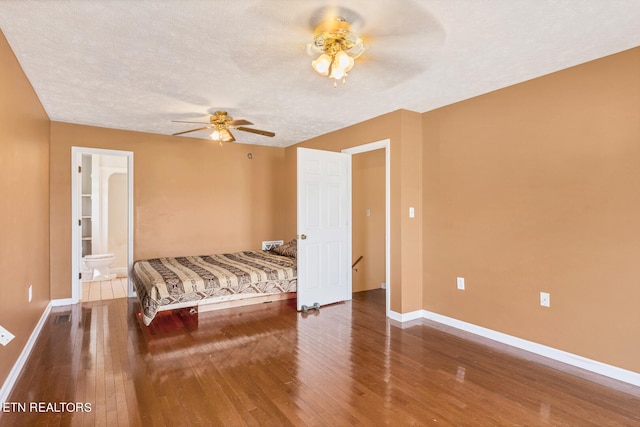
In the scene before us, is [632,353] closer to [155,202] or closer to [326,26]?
[326,26]

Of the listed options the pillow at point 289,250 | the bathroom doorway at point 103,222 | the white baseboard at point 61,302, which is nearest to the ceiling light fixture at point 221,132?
the pillow at point 289,250

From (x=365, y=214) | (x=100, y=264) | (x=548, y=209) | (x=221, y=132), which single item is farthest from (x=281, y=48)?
(x=100, y=264)

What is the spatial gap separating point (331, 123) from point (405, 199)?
1.50 meters

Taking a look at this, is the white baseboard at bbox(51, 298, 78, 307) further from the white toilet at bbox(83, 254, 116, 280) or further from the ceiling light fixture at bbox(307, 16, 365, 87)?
the ceiling light fixture at bbox(307, 16, 365, 87)

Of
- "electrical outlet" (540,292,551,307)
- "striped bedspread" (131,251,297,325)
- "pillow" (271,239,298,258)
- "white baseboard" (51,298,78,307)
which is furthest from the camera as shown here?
"pillow" (271,239,298,258)

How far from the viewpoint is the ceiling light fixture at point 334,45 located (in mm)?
2188

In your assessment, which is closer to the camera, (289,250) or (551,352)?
Answer: (551,352)

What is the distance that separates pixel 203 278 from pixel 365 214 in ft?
8.72

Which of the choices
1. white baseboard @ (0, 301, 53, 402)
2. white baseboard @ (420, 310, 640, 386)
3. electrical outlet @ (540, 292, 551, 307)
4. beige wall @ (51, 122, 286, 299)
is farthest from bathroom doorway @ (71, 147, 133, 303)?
electrical outlet @ (540, 292, 551, 307)

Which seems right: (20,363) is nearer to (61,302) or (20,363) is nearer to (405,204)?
A: (61,302)

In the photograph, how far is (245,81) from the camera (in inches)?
122

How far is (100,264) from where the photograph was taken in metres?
6.27

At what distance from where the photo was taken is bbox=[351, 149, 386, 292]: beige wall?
17.4ft

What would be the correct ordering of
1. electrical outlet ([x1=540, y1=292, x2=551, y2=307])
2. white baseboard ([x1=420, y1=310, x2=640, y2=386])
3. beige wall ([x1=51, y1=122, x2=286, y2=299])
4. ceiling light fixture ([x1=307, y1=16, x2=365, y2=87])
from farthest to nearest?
beige wall ([x1=51, y1=122, x2=286, y2=299]), electrical outlet ([x1=540, y1=292, x2=551, y2=307]), white baseboard ([x1=420, y1=310, x2=640, y2=386]), ceiling light fixture ([x1=307, y1=16, x2=365, y2=87])
